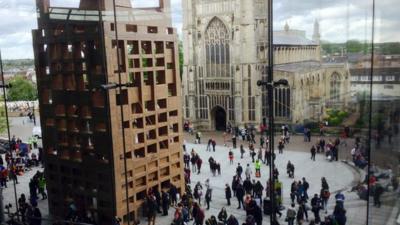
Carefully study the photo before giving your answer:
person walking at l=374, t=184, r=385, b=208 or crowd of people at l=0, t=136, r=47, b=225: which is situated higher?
person walking at l=374, t=184, r=385, b=208

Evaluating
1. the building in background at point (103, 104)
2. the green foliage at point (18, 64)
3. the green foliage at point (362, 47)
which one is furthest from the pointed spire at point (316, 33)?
the green foliage at point (18, 64)

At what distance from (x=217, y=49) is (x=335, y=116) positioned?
7.44 metres

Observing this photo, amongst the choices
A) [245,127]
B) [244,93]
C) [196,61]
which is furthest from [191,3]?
[245,127]

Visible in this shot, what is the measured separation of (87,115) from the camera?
5344 mm

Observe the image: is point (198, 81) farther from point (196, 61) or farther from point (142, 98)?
point (142, 98)

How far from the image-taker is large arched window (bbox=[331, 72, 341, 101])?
299 inches

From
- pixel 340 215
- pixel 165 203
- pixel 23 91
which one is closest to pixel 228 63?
pixel 23 91

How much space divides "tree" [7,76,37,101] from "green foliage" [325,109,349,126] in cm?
591

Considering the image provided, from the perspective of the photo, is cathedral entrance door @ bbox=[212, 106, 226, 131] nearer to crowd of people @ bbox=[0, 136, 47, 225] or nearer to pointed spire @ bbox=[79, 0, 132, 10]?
crowd of people @ bbox=[0, 136, 47, 225]

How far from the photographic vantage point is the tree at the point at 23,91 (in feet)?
28.6

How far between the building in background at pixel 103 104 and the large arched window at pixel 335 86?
3.17 meters

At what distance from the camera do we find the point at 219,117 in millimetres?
14820

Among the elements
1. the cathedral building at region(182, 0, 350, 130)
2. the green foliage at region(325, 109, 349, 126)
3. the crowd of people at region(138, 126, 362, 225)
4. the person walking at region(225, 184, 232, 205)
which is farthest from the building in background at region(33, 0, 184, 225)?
the cathedral building at region(182, 0, 350, 130)

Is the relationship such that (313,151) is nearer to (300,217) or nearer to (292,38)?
(300,217)
